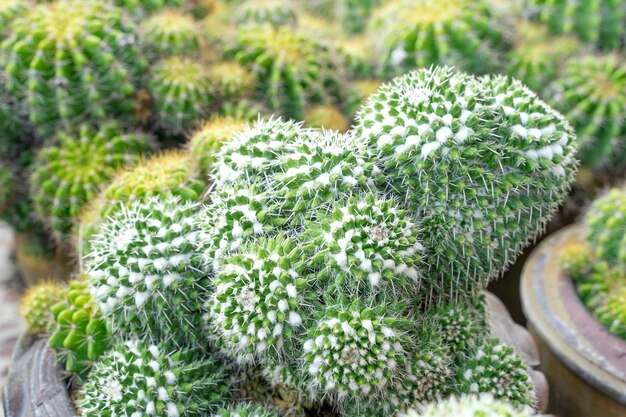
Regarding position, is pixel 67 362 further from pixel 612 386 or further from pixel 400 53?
pixel 400 53

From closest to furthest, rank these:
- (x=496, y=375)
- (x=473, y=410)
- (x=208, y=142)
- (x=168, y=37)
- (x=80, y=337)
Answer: (x=473, y=410) < (x=496, y=375) < (x=80, y=337) < (x=208, y=142) < (x=168, y=37)

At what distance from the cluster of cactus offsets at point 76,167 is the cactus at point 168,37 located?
0.39 metres

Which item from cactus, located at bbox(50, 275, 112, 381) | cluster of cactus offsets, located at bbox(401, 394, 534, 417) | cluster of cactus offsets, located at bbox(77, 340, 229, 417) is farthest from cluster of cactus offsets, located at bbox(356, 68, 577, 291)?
cactus, located at bbox(50, 275, 112, 381)

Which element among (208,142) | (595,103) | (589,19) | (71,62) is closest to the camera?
(208,142)

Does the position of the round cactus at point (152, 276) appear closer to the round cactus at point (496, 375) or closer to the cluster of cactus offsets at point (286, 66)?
the round cactus at point (496, 375)

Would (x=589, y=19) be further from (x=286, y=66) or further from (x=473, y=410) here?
(x=473, y=410)

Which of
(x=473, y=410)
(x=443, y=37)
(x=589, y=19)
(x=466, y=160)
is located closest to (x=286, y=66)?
(x=443, y=37)

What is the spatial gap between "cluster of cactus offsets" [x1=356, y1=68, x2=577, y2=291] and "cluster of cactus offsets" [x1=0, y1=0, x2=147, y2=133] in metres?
1.35

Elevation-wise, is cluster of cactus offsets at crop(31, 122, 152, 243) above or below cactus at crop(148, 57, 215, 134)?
below

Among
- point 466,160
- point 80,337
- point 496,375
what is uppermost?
point 466,160

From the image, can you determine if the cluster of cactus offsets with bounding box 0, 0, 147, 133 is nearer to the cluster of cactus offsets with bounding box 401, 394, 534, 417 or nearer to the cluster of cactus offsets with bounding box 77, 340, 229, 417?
the cluster of cactus offsets with bounding box 77, 340, 229, 417

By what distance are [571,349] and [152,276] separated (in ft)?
5.05

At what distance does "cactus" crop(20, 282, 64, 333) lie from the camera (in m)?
2.38

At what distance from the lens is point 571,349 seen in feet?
7.93
